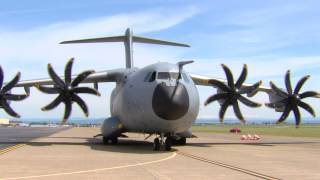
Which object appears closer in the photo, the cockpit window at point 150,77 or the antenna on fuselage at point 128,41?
the cockpit window at point 150,77

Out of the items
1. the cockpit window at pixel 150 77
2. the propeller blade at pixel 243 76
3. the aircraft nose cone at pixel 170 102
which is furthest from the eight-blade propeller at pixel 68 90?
the propeller blade at pixel 243 76

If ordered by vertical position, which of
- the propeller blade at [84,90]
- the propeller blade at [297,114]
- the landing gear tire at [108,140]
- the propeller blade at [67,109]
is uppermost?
the propeller blade at [84,90]

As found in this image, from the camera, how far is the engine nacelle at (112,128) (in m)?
23.8

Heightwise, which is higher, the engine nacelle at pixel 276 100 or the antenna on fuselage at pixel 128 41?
the antenna on fuselage at pixel 128 41

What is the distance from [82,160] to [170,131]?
17.5 ft

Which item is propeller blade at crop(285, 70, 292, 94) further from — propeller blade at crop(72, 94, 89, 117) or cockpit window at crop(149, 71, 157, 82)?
propeller blade at crop(72, 94, 89, 117)

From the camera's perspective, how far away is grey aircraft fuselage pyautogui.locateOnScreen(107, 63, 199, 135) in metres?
18.7

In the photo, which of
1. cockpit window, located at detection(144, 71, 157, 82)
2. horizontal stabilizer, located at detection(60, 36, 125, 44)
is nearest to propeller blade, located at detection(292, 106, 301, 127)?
cockpit window, located at detection(144, 71, 157, 82)

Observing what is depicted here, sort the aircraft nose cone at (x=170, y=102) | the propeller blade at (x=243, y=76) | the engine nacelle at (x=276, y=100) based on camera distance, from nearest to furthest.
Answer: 1. the aircraft nose cone at (x=170, y=102)
2. the propeller blade at (x=243, y=76)
3. the engine nacelle at (x=276, y=100)

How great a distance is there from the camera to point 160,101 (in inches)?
736

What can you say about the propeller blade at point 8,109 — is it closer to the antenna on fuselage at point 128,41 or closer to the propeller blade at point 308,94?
the antenna on fuselage at point 128,41

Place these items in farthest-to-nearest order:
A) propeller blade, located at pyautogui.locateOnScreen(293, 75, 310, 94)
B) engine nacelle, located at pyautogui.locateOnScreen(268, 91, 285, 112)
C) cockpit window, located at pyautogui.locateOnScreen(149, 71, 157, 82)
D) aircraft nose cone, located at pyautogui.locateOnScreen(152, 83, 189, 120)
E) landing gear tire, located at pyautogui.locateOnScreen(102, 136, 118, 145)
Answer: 1. engine nacelle, located at pyautogui.locateOnScreen(268, 91, 285, 112)
2. propeller blade, located at pyautogui.locateOnScreen(293, 75, 310, 94)
3. landing gear tire, located at pyautogui.locateOnScreen(102, 136, 118, 145)
4. cockpit window, located at pyautogui.locateOnScreen(149, 71, 157, 82)
5. aircraft nose cone, located at pyautogui.locateOnScreen(152, 83, 189, 120)

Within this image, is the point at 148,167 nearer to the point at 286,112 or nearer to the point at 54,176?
the point at 54,176

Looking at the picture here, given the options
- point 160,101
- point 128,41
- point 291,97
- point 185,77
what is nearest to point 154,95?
point 160,101
